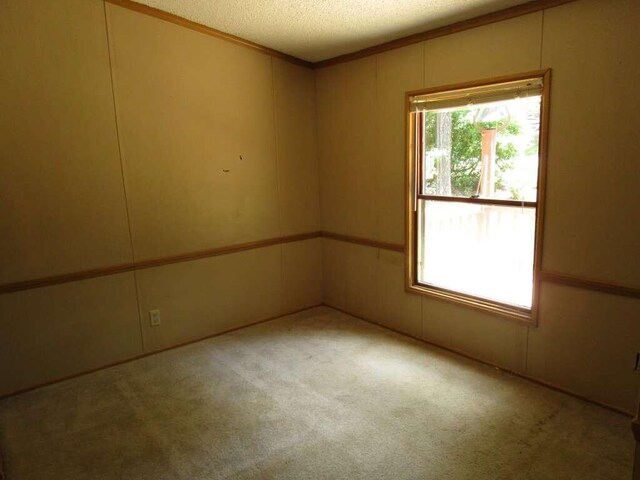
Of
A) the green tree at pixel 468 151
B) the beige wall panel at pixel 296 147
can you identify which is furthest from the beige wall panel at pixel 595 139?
the beige wall panel at pixel 296 147

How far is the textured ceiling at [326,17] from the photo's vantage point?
2578mm

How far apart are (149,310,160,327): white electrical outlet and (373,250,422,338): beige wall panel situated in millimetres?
1846

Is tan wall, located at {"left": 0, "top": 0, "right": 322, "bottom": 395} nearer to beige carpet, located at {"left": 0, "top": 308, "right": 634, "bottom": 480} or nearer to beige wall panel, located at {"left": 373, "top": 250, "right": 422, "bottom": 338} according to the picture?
beige carpet, located at {"left": 0, "top": 308, "right": 634, "bottom": 480}

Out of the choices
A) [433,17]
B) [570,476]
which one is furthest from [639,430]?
[433,17]

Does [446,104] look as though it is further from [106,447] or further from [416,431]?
[106,447]

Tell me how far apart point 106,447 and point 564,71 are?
10.6 ft

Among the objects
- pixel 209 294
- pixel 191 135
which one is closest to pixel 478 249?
pixel 209 294

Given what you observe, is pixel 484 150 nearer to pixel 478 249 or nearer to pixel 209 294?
pixel 478 249

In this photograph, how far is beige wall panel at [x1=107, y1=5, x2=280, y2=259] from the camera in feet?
9.32

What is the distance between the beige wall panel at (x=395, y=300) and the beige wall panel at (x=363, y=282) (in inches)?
2.3

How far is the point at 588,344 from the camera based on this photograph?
241 cm

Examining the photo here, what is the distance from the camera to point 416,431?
86.0 inches

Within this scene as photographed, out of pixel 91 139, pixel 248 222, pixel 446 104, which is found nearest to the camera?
pixel 91 139

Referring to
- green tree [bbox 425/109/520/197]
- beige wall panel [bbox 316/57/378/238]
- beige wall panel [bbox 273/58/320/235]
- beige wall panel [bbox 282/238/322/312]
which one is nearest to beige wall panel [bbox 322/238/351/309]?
beige wall panel [bbox 282/238/322/312]
